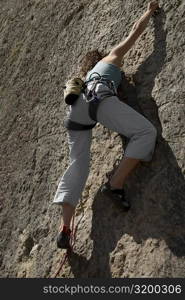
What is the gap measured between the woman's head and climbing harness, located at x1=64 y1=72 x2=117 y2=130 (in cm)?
58

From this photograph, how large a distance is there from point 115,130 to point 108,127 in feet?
0.22

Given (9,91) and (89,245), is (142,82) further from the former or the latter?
(9,91)

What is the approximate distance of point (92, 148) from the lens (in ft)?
16.7

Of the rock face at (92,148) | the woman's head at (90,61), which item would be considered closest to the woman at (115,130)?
the rock face at (92,148)

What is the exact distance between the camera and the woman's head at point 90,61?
17.3 feet

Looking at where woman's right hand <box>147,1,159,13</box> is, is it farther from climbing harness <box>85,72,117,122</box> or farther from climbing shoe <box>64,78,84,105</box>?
climbing shoe <box>64,78,84,105</box>

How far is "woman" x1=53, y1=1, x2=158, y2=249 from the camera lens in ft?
14.5

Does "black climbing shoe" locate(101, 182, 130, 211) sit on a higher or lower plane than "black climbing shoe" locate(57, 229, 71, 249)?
higher

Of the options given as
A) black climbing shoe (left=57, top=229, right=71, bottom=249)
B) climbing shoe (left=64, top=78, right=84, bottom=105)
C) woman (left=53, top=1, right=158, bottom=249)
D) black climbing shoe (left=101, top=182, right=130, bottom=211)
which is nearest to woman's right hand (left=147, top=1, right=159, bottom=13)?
woman (left=53, top=1, right=158, bottom=249)

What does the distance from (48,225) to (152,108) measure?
151 cm

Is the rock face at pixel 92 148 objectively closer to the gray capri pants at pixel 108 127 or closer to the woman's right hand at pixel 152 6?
the woman's right hand at pixel 152 6

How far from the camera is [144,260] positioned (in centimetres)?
425

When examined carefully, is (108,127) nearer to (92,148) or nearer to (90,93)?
(90,93)

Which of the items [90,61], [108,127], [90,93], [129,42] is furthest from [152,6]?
[108,127]
